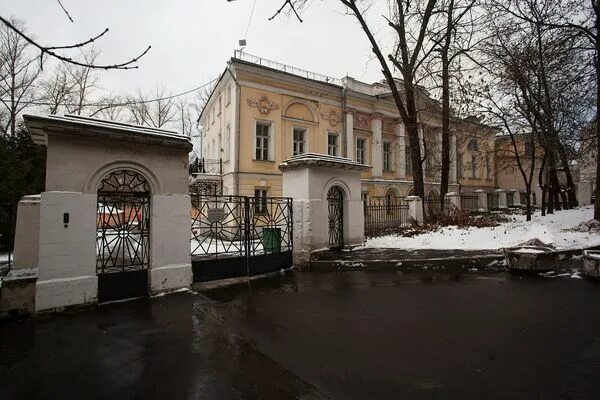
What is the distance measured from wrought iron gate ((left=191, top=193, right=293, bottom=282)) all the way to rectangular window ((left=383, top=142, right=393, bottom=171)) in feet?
60.2

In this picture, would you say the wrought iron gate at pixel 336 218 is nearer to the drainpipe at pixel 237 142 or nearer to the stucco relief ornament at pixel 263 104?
the drainpipe at pixel 237 142

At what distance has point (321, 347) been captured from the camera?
399cm

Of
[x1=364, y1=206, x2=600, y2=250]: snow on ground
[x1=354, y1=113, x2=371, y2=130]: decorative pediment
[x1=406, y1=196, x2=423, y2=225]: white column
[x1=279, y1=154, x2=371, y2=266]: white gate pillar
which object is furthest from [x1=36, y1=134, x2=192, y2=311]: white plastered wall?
[x1=354, y1=113, x2=371, y2=130]: decorative pediment

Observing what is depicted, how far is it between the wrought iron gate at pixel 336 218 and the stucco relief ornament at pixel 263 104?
11.2 metres

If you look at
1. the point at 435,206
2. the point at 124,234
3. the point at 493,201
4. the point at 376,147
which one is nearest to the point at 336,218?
the point at 124,234

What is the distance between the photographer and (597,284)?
6.54 meters

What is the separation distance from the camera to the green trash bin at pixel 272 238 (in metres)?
9.47

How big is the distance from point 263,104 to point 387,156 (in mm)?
11389

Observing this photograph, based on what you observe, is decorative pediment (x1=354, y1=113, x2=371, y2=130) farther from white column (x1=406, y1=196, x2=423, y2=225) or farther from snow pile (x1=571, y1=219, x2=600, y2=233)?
snow pile (x1=571, y1=219, x2=600, y2=233)

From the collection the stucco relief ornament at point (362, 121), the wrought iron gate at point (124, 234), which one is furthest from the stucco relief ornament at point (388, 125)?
the wrought iron gate at point (124, 234)

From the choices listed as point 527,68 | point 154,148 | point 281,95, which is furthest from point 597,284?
point 281,95

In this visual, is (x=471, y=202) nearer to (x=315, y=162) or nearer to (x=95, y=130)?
(x=315, y=162)

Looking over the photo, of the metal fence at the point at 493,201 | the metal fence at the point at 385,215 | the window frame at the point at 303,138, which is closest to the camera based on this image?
the metal fence at the point at 385,215

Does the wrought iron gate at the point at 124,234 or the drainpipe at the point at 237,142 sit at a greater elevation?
the drainpipe at the point at 237,142
